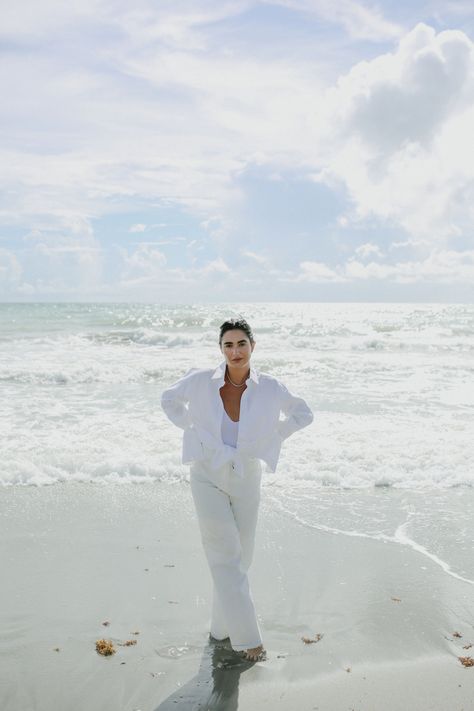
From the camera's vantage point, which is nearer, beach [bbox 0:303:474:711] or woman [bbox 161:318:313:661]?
beach [bbox 0:303:474:711]

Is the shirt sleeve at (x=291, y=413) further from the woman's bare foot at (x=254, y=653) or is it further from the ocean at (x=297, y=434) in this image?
the ocean at (x=297, y=434)

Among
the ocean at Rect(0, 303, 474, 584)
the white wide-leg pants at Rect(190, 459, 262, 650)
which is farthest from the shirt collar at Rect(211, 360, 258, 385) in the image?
the ocean at Rect(0, 303, 474, 584)

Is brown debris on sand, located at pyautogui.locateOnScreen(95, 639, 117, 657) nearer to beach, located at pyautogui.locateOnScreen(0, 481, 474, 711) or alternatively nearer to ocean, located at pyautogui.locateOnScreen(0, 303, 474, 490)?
beach, located at pyautogui.locateOnScreen(0, 481, 474, 711)

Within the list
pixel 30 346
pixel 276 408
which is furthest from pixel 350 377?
pixel 30 346

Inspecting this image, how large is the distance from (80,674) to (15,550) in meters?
1.92

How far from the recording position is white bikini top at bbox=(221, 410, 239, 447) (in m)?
3.64

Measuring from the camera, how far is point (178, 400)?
3.76 metres

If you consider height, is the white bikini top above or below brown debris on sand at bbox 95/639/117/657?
above

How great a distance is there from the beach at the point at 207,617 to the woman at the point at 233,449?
346mm

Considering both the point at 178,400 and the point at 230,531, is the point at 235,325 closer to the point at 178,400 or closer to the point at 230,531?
the point at 178,400

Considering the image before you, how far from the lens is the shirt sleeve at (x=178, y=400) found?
12.2ft

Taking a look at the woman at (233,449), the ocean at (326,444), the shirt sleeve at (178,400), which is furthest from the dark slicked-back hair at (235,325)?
the ocean at (326,444)

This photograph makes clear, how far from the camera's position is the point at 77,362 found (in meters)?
19.5

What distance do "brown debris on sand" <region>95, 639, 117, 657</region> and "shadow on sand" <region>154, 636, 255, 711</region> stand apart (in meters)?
0.52
